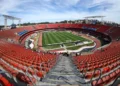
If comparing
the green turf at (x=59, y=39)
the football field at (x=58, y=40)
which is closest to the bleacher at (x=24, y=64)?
the football field at (x=58, y=40)

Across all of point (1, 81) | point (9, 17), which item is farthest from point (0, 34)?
point (1, 81)

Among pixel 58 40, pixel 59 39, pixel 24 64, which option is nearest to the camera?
pixel 24 64

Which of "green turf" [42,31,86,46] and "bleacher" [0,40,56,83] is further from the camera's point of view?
"green turf" [42,31,86,46]

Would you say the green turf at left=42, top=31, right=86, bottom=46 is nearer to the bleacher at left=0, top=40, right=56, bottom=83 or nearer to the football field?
the football field

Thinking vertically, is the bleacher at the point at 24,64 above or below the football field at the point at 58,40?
above

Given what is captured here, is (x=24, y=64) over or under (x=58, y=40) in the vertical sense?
over

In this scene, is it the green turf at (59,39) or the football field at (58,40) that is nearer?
the football field at (58,40)

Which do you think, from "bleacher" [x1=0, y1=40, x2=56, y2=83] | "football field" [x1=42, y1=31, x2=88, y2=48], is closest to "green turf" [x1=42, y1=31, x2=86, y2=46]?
"football field" [x1=42, y1=31, x2=88, y2=48]

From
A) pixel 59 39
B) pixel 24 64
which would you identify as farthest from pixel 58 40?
pixel 24 64

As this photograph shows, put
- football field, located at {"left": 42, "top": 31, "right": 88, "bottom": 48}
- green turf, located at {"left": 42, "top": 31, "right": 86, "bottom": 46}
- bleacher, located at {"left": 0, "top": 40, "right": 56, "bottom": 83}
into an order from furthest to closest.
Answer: green turf, located at {"left": 42, "top": 31, "right": 86, "bottom": 46}, football field, located at {"left": 42, "top": 31, "right": 88, "bottom": 48}, bleacher, located at {"left": 0, "top": 40, "right": 56, "bottom": 83}

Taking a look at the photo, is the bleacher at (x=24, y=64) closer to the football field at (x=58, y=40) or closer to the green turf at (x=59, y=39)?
the football field at (x=58, y=40)

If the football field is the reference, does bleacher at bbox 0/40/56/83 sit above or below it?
above

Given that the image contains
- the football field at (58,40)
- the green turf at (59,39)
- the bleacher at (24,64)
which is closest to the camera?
the bleacher at (24,64)

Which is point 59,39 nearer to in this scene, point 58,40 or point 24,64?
point 58,40
